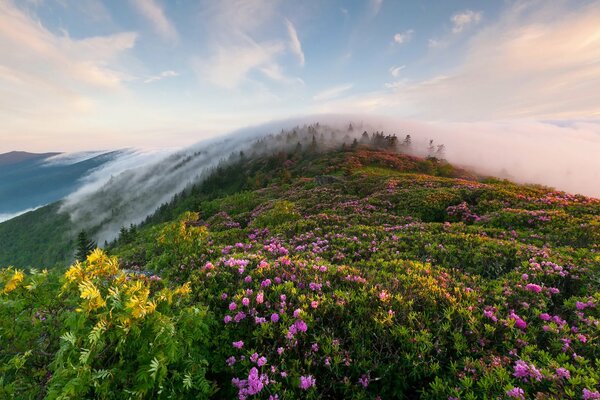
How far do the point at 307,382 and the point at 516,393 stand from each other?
2686 millimetres

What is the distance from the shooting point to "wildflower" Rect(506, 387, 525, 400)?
11.4 ft

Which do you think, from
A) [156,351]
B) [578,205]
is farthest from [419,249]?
[578,205]

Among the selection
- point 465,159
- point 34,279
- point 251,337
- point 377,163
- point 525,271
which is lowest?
point 465,159

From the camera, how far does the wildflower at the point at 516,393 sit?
346 centimetres

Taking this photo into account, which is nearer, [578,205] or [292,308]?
[292,308]

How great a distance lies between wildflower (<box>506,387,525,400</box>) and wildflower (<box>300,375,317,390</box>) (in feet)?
8.26

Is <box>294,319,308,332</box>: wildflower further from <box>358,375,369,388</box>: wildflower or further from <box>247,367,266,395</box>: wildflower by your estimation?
<box>358,375,369,388</box>: wildflower

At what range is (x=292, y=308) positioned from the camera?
5152 mm

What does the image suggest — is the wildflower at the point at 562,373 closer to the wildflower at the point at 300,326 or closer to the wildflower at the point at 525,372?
the wildflower at the point at 525,372

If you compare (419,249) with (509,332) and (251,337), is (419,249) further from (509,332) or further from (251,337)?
(251,337)

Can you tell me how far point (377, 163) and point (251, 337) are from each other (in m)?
62.3

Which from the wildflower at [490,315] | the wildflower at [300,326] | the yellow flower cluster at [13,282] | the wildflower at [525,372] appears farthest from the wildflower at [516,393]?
the yellow flower cluster at [13,282]

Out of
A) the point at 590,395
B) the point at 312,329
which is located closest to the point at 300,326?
the point at 312,329

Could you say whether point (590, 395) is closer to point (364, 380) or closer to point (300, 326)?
point (364, 380)
